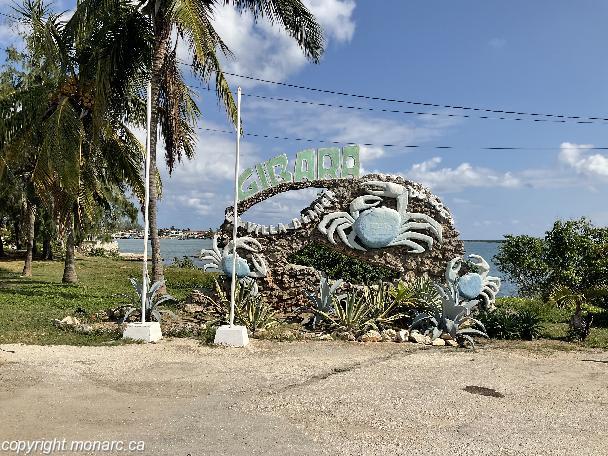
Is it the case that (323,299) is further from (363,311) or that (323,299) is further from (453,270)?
(453,270)

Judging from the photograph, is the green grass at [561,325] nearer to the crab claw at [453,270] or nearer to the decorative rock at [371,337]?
the crab claw at [453,270]

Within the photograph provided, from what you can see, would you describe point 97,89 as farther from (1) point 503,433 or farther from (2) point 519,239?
(2) point 519,239

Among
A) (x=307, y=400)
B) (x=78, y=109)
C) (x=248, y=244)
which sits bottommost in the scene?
(x=307, y=400)

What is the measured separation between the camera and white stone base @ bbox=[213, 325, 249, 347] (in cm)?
965

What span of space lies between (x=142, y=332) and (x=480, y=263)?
6.89m

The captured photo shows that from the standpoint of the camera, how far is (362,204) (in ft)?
41.0

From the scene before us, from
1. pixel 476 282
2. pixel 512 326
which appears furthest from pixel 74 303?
pixel 512 326

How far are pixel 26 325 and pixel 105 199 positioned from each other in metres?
12.3

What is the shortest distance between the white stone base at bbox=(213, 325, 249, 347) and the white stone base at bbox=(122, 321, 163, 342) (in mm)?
1087

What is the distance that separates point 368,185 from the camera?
1255 cm

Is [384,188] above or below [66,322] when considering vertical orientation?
above

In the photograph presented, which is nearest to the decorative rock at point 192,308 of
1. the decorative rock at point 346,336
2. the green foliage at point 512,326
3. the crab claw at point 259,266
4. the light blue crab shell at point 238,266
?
the light blue crab shell at point 238,266

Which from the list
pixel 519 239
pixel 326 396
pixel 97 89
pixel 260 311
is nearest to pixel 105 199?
pixel 97 89

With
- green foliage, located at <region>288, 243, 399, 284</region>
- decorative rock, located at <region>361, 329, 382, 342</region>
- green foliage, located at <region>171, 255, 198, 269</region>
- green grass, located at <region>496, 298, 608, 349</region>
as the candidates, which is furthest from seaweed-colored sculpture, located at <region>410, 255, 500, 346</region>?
green foliage, located at <region>171, 255, 198, 269</region>
